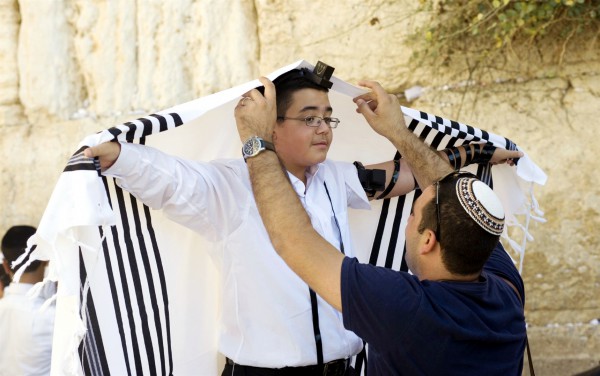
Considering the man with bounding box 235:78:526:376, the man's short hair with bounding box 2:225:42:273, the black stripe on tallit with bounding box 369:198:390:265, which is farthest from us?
the man's short hair with bounding box 2:225:42:273

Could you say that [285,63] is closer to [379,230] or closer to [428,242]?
[379,230]

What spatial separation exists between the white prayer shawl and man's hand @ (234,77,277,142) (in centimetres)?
12

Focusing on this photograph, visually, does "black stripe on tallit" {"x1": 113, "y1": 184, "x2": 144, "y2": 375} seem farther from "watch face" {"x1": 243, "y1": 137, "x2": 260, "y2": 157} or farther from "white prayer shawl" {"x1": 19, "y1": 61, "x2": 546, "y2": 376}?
"watch face" {"x1": 243, "y1": 137, "x2": 260, "y2": 157}

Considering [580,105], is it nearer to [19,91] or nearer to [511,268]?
[511,268]

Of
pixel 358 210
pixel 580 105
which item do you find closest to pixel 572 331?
pixel 580 105

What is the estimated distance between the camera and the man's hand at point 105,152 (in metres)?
2.43

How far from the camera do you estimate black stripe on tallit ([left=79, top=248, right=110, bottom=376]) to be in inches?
106

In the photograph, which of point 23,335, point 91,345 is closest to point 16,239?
point 23,335

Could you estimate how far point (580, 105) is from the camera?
16.2 feet

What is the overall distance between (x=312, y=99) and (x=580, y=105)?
2521mm

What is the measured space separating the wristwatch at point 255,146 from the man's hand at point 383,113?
0.70 m

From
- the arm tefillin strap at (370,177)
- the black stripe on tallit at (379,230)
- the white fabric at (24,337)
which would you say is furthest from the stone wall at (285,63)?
the white fabric at (24,337)

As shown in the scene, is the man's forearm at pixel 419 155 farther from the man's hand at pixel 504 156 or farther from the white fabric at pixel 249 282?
the man's hand at pixel 504 156

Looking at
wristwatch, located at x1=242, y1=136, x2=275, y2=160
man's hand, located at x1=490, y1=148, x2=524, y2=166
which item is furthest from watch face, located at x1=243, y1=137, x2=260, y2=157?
man's hand, located at x1=490, y1=148, x2=524, y2=166
